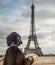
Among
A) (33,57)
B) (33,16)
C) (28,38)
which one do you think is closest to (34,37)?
(28,38)

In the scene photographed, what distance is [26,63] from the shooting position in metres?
2.05

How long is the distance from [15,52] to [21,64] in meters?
0.11

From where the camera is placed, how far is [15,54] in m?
2.08

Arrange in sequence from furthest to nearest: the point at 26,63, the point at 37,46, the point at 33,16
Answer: the point at 33,16 < the point at 37,46 < the point at 26,63

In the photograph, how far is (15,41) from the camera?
82.9 inches

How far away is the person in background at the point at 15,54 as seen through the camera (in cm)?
206

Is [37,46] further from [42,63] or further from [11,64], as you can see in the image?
[11,64]

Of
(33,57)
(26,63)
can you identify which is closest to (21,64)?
(26,63)

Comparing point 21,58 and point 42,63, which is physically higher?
point 21,58

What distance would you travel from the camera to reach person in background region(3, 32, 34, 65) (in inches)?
81.2

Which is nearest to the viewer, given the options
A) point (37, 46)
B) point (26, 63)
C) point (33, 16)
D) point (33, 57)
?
point (26, 63)

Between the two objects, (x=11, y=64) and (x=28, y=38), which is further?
(x=28, y=38)

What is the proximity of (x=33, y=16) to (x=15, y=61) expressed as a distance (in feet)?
136

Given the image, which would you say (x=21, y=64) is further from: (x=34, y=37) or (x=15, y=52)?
(x=34, y=37)
